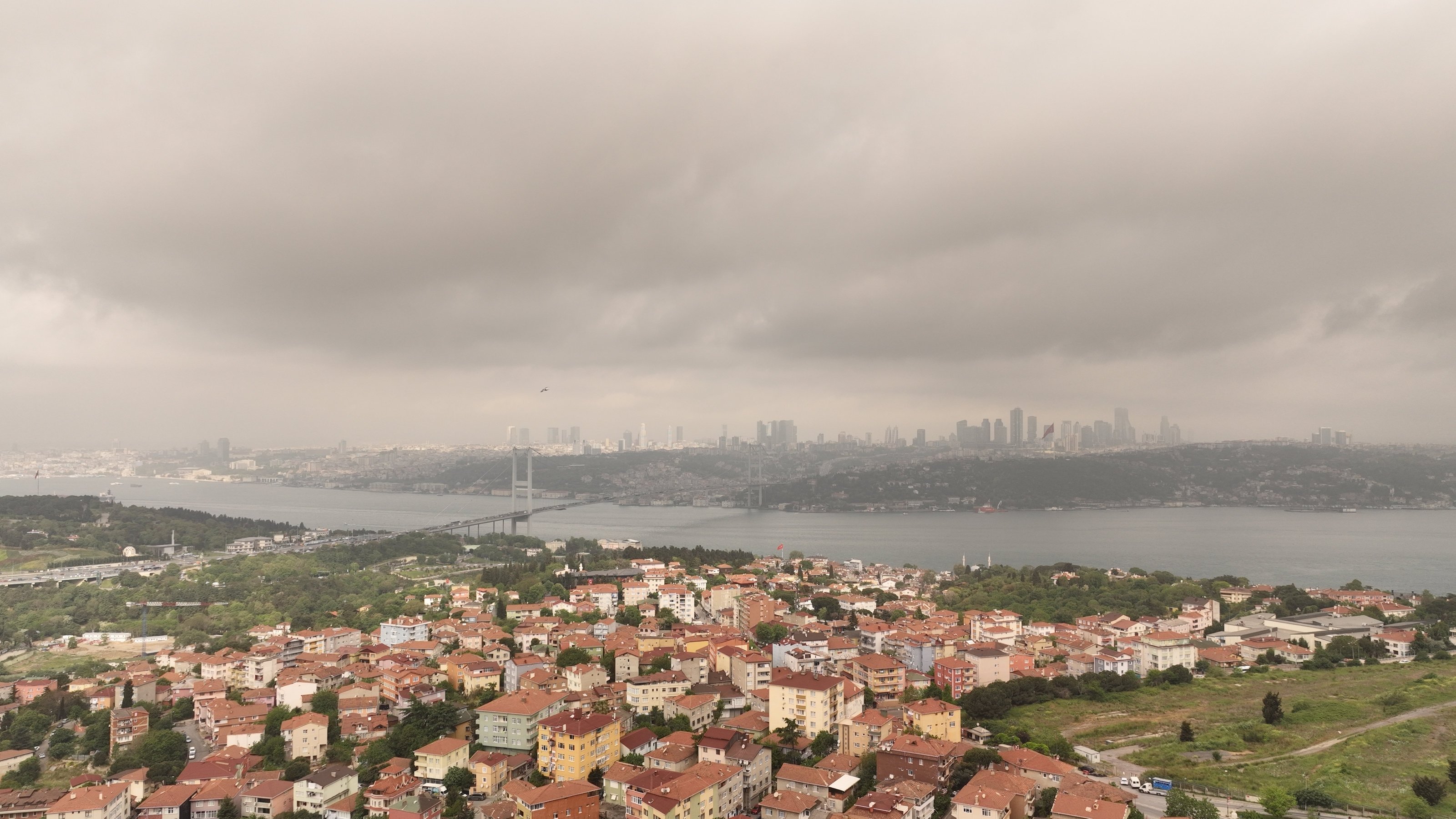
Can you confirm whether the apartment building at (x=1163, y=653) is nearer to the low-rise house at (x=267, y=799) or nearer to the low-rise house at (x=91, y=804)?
the low-rise house at (x=267, y=799)

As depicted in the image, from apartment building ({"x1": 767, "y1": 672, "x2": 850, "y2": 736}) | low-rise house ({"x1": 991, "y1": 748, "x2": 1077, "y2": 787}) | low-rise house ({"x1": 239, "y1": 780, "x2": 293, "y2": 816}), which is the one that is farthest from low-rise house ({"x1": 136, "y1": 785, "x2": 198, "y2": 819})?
low-rise house ({"x1": 991, "y1": 748, "x2": 1077, "y2": 787})

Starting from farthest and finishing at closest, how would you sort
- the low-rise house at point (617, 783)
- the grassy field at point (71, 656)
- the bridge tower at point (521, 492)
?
the bridge tower at point (521, 492)
the grassy field at point (71, 656)
the low-rise house at point (617, 783)

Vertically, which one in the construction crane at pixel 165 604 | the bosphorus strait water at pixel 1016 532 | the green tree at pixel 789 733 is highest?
the green tree at pixel 789 733

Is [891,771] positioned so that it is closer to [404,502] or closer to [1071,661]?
[1071,661]

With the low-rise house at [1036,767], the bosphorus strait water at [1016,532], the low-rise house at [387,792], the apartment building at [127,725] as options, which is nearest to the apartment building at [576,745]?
the low-rise house at [387,792]

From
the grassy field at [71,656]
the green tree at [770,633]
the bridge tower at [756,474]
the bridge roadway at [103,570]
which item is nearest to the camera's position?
the green tree at [770,633]

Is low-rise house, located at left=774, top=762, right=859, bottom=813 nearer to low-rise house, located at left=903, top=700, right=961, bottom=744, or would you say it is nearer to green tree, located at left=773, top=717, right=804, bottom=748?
green tree, located at left=773, top=717, right=804, bottom=748

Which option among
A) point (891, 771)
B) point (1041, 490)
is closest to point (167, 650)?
point (891, 771)
